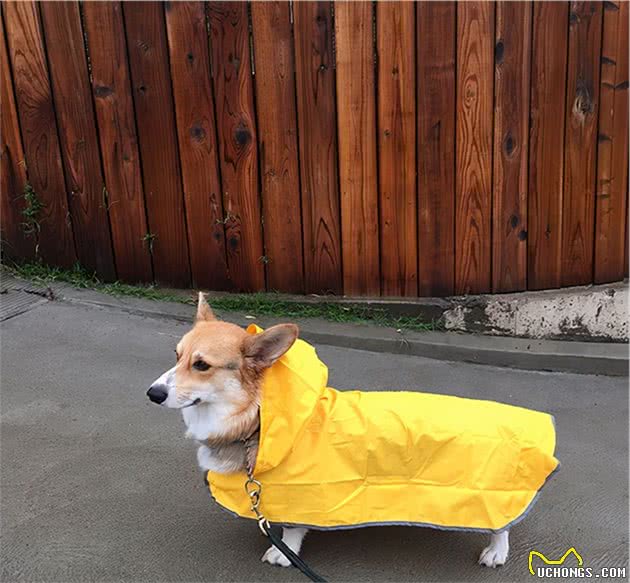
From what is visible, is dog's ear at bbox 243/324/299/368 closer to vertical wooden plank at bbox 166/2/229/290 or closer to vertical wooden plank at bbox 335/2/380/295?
vertical wooden plank at bbox 335/2/380/295

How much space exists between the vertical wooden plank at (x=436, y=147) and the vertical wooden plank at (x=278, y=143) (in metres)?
0.80

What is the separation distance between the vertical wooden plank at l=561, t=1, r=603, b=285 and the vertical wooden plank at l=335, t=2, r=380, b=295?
122 cm

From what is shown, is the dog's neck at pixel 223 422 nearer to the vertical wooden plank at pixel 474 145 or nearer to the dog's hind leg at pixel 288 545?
the dog's hind leg at pixel 288 545

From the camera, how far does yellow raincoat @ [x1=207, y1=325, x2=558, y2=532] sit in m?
2.56

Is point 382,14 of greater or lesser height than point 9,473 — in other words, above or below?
above

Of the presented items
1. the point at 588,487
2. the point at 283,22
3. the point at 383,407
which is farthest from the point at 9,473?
the point at 283,22

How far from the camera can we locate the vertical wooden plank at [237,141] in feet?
14.6

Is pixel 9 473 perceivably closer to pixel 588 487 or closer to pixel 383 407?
pixel 383 407

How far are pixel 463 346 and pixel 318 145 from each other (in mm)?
1567

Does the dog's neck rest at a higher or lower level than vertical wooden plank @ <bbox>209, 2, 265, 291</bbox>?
lower

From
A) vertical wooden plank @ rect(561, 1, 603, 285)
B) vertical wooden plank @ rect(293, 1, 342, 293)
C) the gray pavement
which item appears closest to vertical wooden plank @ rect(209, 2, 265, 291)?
vertical wooden plank @ rect(293, 1, 342, 293)

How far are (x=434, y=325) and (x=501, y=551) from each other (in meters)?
2.10

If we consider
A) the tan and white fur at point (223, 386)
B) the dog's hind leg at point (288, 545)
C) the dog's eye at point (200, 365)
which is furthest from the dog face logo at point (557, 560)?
the dog's eye at point (200, 365)

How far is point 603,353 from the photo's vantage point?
4.44 meters
